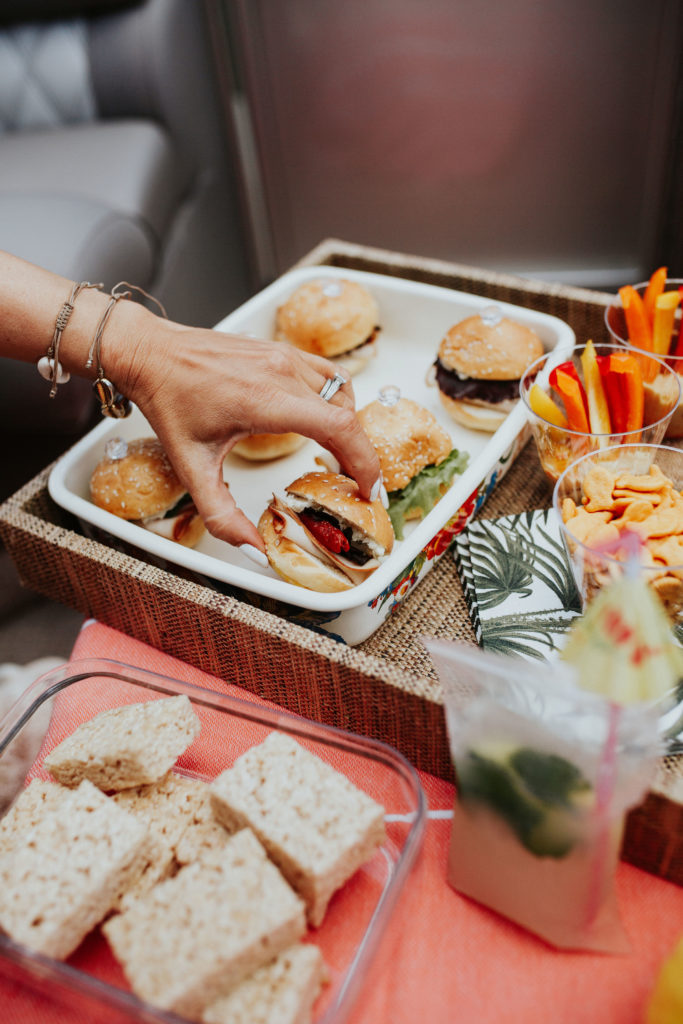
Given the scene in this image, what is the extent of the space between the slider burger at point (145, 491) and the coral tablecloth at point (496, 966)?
24.3 inches

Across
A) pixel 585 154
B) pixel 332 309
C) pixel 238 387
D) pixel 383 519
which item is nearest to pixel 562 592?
pixel 383 519

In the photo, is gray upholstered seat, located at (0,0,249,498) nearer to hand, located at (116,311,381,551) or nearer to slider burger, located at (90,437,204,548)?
slider burger, located at (90,437,204,548)

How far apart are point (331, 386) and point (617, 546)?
0.50m

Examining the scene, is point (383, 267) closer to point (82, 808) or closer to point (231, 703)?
point (231, 703)

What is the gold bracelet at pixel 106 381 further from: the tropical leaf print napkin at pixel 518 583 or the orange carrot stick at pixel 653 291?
the orange carrot stick at pixel 653 291

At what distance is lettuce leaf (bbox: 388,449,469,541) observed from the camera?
1245mm

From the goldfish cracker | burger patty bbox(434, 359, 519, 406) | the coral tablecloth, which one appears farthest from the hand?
the goldfish cracker

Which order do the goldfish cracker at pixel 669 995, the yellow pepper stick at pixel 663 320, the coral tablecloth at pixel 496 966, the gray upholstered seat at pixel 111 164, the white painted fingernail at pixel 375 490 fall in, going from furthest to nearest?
the gray upholstered seat at pixel 111 164
the yellow pepper stick at pixel 663 320
the white painted fingernail at pixel 375 490
the coral tablecloth at pixel 496 966
the goldfish cracker at pixel 669 995

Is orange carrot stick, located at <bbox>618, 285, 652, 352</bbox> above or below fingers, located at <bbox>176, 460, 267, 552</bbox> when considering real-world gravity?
above

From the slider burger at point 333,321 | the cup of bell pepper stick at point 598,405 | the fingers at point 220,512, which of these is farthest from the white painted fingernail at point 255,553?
the slider burger at point 333,321

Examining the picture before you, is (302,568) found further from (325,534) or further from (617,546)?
(617,546)

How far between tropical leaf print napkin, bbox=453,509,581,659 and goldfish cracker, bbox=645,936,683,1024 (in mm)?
377

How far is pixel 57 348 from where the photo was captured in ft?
3.78

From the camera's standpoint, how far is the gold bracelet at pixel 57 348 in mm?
1144
